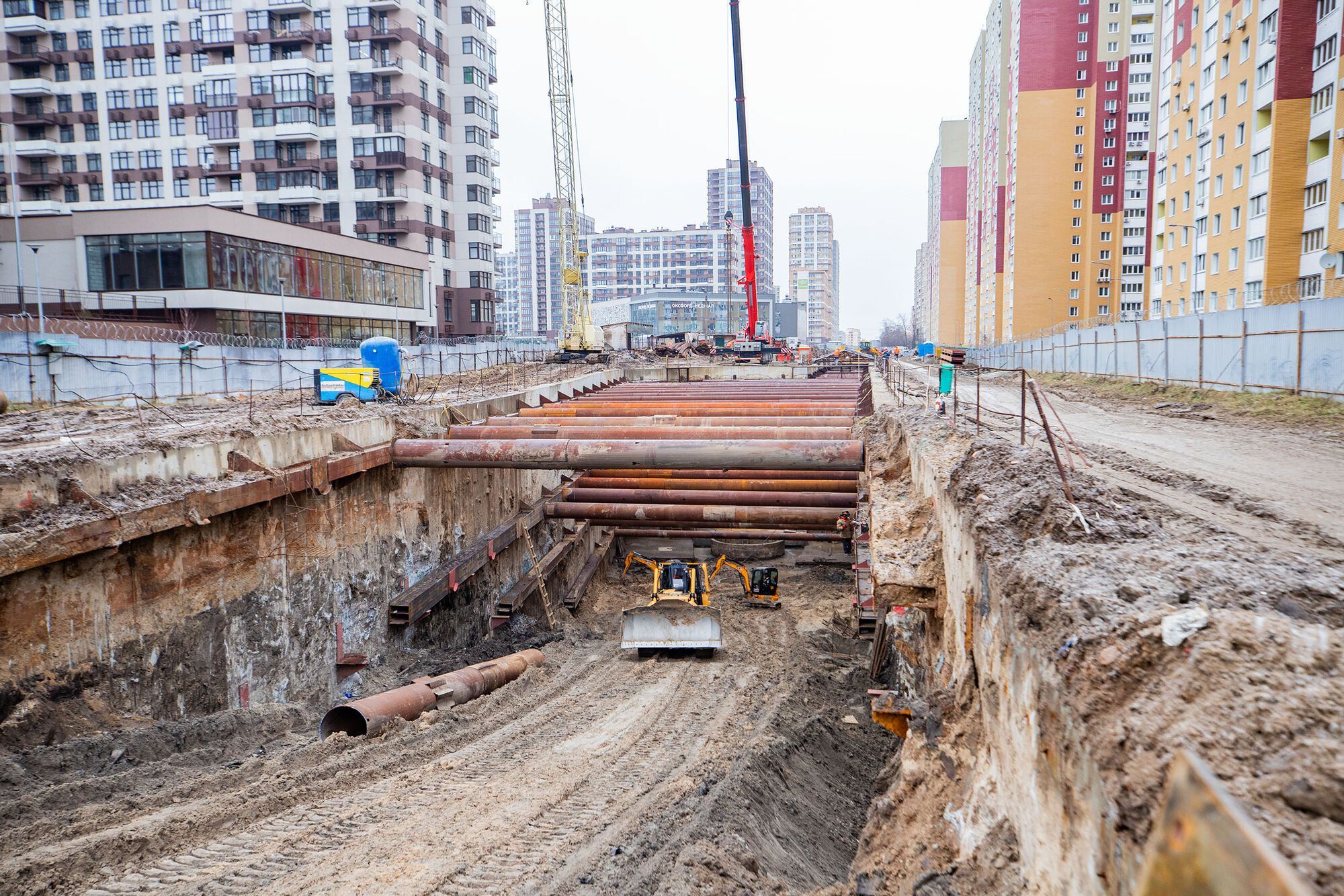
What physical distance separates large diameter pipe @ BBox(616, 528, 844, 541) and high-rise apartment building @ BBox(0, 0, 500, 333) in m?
39.3

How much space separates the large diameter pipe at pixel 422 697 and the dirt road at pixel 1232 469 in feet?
26.2

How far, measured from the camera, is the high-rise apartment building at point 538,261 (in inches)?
6654

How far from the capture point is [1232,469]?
849 cm

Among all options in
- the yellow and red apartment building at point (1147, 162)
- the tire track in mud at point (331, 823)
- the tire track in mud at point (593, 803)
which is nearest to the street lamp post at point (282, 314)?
the tire track in mud at point (593, 803)

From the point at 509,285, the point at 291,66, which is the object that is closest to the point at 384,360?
the point at 291,66

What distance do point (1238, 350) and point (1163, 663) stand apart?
19.6 meters

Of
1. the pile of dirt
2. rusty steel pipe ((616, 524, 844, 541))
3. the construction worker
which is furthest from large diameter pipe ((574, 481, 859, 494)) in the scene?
the pile of dirt

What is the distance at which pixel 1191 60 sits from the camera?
148ft

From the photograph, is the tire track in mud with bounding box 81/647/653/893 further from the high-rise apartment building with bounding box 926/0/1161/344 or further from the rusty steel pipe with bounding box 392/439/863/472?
the high-rise apartment building with bounding box 926/0/1161/344

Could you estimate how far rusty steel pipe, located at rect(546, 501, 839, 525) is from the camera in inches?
688

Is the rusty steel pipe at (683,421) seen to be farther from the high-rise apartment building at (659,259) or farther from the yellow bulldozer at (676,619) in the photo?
the high-rise apartment building at (659,259)

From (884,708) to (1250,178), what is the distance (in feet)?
144

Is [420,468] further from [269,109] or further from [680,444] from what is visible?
[269,109]

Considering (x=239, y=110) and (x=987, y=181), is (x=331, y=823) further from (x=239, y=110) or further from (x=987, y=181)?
(x=987, y=181)
